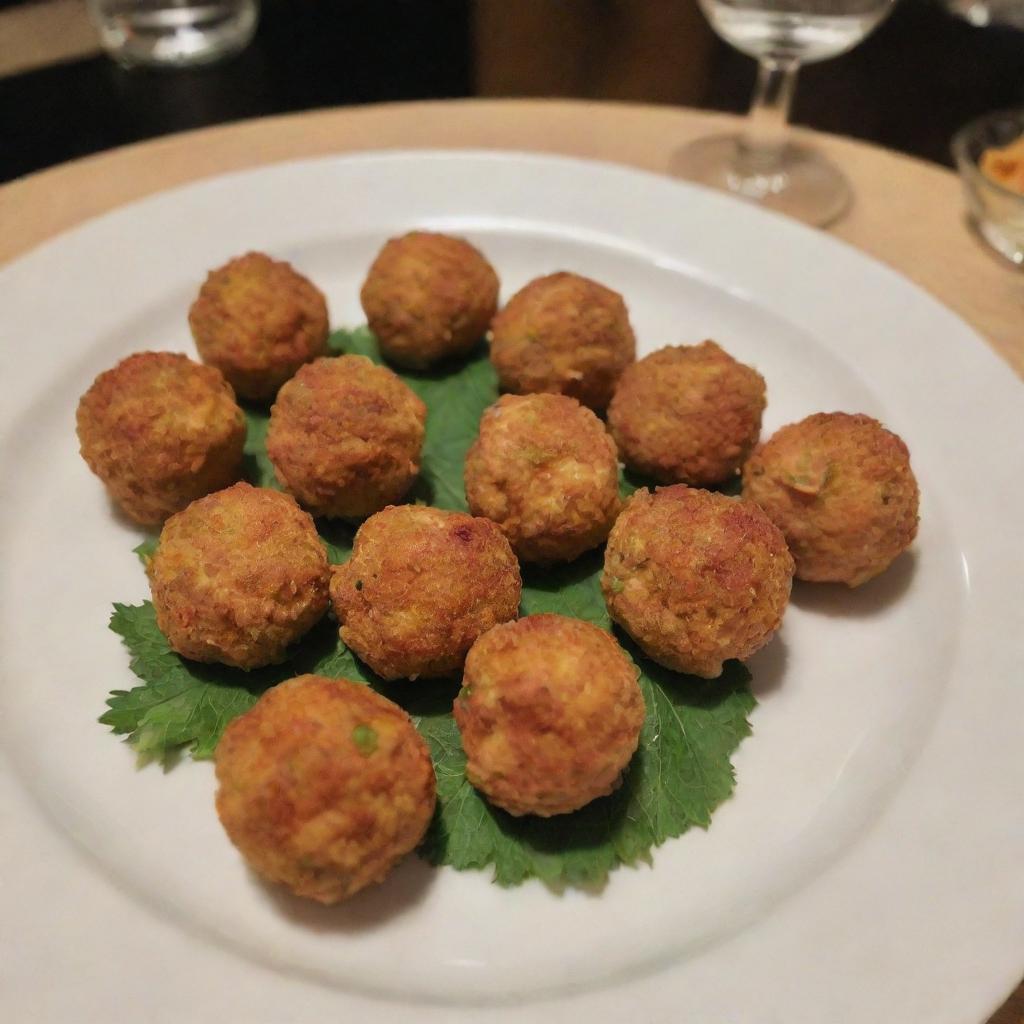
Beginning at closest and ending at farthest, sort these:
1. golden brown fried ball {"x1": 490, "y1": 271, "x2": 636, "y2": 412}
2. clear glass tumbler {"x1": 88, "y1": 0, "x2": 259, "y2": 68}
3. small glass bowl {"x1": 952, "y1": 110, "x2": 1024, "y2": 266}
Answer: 1. golden brown fried ball {"x1": 490, "y1": 271, "x2": 636, "y2": 412}
2. small glass bowl {"x1": 952, "y1": 110, "x2": 1024, "y2": 266}
3. clear glass tumbler {"x1": 88, "y1": 0, "x2": 259, "y2": 68}

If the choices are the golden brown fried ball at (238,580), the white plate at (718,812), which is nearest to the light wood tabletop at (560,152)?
the white plate at (718,812)

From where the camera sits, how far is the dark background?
4953mm

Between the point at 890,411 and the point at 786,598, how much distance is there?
3.02 ft

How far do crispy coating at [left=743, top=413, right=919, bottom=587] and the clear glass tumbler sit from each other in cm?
456

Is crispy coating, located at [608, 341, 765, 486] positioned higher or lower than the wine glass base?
higher

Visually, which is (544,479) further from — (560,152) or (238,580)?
(560,152)

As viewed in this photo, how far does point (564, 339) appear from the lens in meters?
2.64

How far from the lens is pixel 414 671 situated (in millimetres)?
2119

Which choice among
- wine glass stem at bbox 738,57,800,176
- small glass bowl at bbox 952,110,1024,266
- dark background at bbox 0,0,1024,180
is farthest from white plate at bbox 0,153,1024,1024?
dark background at bbox 0,0,1024,180

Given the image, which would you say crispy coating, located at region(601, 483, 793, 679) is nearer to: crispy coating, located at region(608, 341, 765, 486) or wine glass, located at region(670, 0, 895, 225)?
crispy coating, located at region(608, 341, 765, 486)

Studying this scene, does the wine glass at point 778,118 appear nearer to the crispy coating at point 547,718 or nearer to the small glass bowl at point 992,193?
the small glass bowl at point 992,193

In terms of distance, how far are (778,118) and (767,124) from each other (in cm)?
5

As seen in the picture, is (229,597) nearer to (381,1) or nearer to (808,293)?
(808,293)

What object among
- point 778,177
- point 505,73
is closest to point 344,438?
point 778,177
